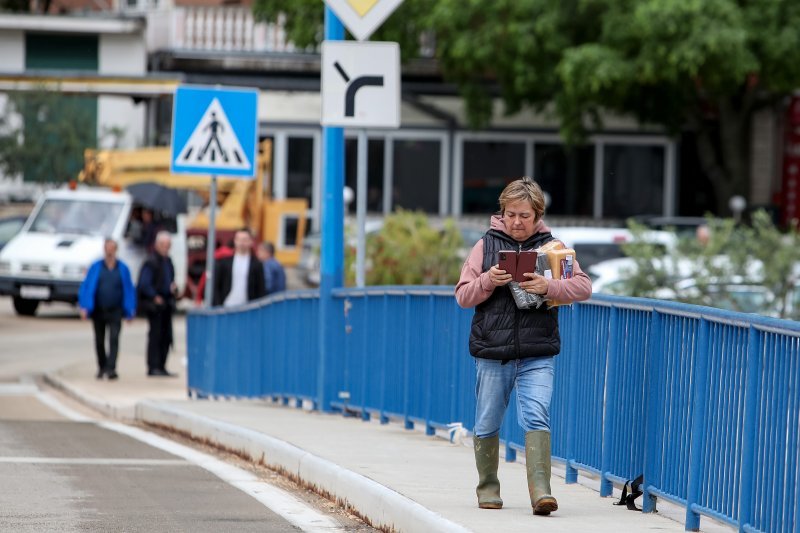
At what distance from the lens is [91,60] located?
46656 mm

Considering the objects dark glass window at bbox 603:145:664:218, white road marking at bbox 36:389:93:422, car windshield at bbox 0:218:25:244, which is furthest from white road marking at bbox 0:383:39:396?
dark glass window at bbox 603:145:664:218

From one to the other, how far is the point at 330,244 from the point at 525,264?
613cm

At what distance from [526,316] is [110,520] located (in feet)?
7.93

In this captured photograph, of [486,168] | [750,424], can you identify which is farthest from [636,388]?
[486,168]

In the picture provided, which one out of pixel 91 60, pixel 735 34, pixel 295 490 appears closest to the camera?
pixel 295 490

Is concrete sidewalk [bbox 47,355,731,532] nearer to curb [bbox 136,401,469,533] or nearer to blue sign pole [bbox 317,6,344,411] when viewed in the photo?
curb [bbox 136,401,469,533]

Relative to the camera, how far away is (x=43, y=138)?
4144cm

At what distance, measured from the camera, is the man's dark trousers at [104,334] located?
2102cm

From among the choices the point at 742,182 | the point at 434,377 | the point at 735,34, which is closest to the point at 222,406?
the point at 434,377

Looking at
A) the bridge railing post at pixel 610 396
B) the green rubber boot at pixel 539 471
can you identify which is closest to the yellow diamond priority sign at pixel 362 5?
the bridge railing post at pixel 610 396

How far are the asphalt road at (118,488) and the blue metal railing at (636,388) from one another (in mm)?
1368

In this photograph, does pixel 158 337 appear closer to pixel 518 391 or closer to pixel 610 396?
pixel 610 396

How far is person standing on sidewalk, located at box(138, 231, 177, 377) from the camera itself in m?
21.9

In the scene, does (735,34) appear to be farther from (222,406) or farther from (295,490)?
(295,490)
